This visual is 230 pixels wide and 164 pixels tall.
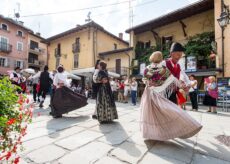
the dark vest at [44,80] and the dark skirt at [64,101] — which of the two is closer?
the dark skirt at [64,101]

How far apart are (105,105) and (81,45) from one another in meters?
21.0

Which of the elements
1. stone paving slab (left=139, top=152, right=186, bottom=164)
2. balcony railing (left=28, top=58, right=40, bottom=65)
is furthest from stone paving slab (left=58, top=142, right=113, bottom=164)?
balcony railing (left=28, top=58, right=40, bottom=65)

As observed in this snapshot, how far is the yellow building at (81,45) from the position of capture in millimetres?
22688

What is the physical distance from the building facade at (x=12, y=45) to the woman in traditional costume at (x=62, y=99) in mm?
28783

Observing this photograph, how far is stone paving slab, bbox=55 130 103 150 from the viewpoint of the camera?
2.64 m

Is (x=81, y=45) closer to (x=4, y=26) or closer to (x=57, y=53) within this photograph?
(x=57, y=53)

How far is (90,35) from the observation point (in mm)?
22594

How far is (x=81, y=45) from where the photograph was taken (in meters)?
23.8

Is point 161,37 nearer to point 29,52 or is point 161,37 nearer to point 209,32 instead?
point 209,32

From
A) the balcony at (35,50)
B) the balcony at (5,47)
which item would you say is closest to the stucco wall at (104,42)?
the balcony at (5,47)

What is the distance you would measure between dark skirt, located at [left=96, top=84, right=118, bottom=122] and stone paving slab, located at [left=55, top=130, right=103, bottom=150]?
0.77 m

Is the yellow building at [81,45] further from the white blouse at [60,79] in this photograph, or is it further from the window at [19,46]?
the white blouse at [60,79]

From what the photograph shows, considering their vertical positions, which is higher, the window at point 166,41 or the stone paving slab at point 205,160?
the window at point 166,41

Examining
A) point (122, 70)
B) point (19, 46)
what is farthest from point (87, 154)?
point (19, 46)
